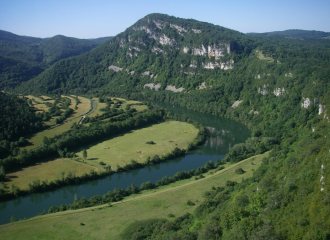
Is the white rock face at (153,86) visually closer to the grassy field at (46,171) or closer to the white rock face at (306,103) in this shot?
the white rock face at (306,103)

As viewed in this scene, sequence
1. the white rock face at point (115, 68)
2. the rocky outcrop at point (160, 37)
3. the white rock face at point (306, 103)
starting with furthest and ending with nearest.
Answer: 1. the white rock face at point (115, 68)
2. the rocky outcrop at point (160, 37)
3. the white rock face at point (306, 103)

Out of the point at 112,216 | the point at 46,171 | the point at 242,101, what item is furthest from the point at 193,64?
the point at 112,216

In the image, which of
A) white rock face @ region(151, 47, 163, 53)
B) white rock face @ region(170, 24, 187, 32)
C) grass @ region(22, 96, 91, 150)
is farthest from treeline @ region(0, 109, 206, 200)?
white rock face @ region(170, 24, 187, 32)

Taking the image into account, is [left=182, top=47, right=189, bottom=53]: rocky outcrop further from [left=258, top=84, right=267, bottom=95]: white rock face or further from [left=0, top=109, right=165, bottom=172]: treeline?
[left=0, top=109, right=165, bottom=172]: treeline

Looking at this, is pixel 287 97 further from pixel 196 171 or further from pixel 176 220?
pixel 176 220

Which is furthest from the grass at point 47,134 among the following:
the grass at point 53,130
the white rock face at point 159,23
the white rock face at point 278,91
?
the white rock face at point 159,23

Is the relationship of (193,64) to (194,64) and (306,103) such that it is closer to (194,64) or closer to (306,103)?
(194,64)

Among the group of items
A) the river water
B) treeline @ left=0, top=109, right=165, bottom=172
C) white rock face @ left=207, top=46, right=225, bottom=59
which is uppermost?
white rock face @ left=207, top=46, right=225, bottom=59

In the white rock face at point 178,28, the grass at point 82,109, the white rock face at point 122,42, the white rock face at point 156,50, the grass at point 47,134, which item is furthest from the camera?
the white rock face at point 122,42
